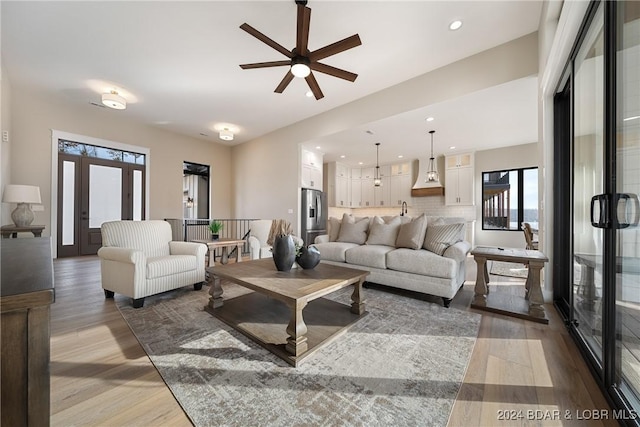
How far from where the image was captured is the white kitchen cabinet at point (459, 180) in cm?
649

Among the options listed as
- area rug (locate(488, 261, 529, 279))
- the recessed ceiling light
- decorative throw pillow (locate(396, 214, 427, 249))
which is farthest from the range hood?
the recessed ceiling light

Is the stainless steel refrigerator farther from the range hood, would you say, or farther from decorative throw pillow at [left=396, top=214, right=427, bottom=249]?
decorative throw pillow at [left=396, top=214, right=427, bottom=249]

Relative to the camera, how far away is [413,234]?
3119 millimetres

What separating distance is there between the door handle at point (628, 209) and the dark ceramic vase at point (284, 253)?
7.04 feet

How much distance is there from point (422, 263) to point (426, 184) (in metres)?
4.84

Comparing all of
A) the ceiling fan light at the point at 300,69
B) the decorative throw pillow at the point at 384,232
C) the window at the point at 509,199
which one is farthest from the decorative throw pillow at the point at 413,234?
the window at the point at 509,199

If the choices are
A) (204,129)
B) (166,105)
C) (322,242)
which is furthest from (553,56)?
(204,129)

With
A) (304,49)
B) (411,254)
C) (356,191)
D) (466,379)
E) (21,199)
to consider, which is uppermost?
(304,49)

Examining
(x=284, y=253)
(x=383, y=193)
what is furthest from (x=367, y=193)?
(x=284, y=253)

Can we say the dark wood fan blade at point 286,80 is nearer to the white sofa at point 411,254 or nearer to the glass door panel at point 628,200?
the white sofa at point 411,254

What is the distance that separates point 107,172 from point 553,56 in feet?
25.9

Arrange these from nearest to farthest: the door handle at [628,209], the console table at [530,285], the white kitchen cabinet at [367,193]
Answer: the door handle at [628,209]
the console table at [530,285]
the white kitchen cabinet at [367,193]

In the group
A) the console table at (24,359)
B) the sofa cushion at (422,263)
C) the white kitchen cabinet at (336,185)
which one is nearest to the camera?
the console table at (24,359)

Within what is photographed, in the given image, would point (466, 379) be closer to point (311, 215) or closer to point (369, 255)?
point (369, 255)
